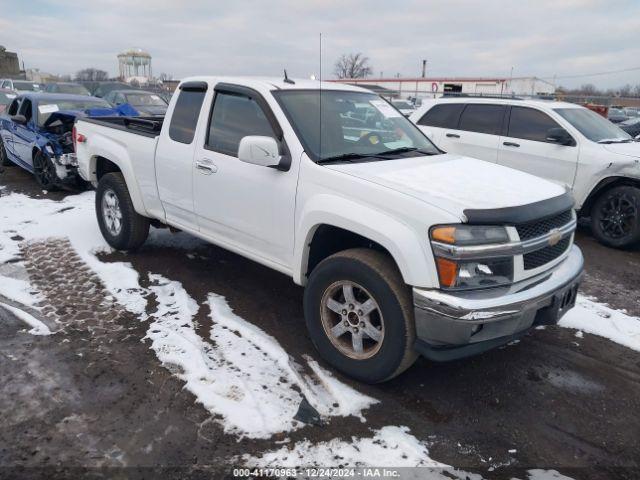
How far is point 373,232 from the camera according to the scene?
298 cm

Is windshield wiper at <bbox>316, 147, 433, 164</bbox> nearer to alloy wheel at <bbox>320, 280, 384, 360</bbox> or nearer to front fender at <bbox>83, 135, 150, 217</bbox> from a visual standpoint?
alloy wheel at <bbox>320, 280, 384, 360</bbox>

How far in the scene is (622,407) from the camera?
10.4 ft

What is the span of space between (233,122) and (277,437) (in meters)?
2.56

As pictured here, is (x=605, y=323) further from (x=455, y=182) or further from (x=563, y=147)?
(x=563, y=147)

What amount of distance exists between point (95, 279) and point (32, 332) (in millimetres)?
1075

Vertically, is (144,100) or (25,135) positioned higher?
(144,100)

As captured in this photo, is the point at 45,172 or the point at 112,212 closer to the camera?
the point at 112,212

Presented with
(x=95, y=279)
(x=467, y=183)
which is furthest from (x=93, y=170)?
(x=467, y=183)

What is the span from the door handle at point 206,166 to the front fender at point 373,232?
108 centimetres

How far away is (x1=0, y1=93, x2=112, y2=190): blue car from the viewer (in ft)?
25.9

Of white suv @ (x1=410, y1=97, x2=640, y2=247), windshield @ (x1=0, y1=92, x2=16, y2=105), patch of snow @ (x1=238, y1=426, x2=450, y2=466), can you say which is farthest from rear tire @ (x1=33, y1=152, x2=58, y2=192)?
windshield @ (x1=0, y1=92, x2=16, y2=105)

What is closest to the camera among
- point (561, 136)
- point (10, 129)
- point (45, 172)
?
point (561, 136)

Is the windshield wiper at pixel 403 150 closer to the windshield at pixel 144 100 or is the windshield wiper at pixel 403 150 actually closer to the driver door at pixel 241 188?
the driver door at pixel 241 188

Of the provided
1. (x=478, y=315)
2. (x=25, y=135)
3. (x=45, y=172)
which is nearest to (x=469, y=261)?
(x=478, y=315)
